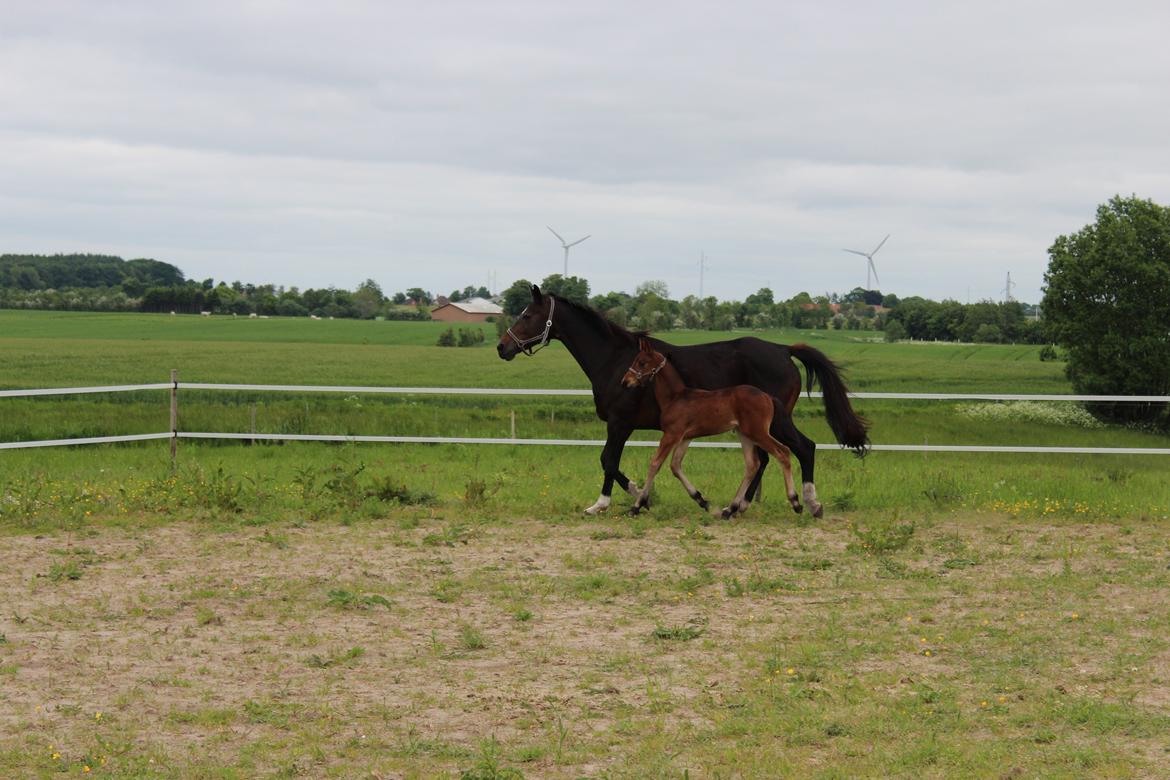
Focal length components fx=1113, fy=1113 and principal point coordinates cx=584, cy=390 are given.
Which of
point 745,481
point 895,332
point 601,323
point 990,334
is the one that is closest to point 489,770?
point 745,481

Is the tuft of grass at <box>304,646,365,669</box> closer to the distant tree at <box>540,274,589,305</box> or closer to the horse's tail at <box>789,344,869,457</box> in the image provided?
the horse's tail at <box>789,344,869,457</box>

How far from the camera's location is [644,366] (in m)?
10.6

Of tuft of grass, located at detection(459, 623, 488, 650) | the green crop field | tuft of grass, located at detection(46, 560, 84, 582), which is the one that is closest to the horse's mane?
the green crop field

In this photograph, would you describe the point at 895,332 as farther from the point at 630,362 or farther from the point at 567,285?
the point at 630,362

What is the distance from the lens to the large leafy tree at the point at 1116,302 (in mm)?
39406

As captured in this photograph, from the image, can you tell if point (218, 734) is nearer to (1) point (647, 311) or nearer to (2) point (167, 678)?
(2) point (167, 678)

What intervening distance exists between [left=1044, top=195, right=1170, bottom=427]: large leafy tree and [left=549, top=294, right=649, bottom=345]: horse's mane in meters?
32.7

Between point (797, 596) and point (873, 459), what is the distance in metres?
11.7

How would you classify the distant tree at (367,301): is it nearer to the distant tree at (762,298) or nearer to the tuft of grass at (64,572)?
the distant tree at (762,298)

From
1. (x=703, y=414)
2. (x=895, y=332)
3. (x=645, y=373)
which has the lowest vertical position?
(x=703, y=414)

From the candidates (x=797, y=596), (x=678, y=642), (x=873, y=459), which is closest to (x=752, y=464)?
(x=797, y=596)

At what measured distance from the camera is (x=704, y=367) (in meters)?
11.1

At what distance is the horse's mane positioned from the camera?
36.4ft

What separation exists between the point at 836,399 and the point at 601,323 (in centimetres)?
257
